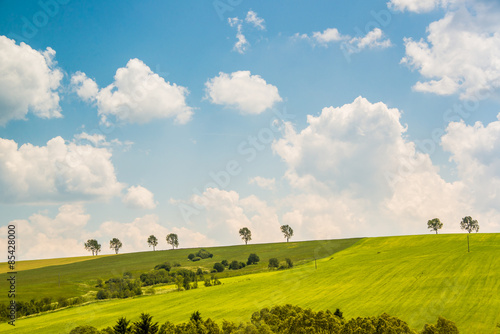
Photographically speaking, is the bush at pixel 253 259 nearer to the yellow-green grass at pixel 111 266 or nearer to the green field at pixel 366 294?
the yellow-green grass at pixel 111 266

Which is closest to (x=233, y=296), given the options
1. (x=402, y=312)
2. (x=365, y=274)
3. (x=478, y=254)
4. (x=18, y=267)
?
(x=365, y=274)

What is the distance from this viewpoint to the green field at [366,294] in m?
67.1

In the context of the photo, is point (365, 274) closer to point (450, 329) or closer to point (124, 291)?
point (450, 329)

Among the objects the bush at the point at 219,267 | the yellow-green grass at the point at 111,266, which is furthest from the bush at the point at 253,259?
the bush at the point at 219,267

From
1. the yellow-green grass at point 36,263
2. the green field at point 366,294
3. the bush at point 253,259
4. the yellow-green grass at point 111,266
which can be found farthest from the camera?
the yellow-green grass at point 36,263

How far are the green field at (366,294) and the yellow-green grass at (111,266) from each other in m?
9.42

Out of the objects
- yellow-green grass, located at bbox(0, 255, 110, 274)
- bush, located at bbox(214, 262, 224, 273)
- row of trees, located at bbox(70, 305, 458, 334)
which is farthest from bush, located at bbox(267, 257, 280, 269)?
yellow-green grass, located at bbox(0, 255, 110, 274)

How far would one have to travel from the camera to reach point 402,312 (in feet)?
217

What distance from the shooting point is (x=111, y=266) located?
171 metres

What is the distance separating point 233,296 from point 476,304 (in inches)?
1925

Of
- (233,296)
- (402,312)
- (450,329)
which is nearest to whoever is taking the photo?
(450,329)

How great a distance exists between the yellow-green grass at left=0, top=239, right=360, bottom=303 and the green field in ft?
30.9

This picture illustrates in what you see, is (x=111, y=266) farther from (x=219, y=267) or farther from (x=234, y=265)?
(x=234, y=265)

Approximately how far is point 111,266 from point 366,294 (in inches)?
4856
